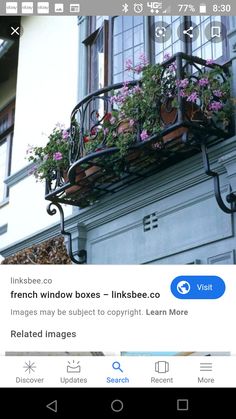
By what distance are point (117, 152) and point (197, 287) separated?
167 cm

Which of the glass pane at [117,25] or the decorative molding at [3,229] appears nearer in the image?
the glass pane at [117,25]

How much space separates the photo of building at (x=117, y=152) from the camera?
3.36m

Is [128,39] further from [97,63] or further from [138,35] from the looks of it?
[97,63]

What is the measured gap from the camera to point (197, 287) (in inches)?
81.7

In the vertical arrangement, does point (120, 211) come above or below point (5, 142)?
below

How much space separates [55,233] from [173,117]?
1.79m

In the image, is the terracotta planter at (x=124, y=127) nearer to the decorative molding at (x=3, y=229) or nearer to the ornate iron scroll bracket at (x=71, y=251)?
the ornate iron scroll bracket at (x=71, y=251)

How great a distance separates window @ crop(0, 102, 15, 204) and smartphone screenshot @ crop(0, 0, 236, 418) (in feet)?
0.07

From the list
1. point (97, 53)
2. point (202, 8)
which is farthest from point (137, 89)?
point (97, 53)

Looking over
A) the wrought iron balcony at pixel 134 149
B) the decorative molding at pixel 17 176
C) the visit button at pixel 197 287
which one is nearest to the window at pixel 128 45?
the wrought iron balcony at pixel 134 149

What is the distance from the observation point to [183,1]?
2312 mm
